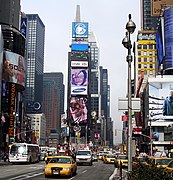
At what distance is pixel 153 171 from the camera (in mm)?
10406

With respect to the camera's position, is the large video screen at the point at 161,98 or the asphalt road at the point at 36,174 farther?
the large video screen at the point at 161,98

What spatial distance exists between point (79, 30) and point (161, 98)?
100 m

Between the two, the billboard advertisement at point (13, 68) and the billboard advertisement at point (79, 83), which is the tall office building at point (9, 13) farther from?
the billboard advertisement at point (79, 83)

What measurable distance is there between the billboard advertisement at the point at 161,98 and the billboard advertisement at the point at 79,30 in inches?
3720

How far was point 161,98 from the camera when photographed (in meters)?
91.1

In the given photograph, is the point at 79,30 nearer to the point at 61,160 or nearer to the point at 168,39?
the point at 168,39

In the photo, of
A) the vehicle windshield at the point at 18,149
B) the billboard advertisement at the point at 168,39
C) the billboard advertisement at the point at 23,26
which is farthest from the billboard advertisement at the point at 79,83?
the vehicle windshield at the point at 18,149

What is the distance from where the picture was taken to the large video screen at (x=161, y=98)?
89981 mm

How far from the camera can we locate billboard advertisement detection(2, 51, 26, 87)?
99562 mm

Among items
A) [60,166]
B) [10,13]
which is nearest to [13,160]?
[60,166]

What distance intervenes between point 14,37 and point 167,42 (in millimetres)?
45679

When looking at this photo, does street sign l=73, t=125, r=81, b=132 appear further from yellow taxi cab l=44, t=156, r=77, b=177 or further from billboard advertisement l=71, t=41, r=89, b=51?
yellow taxi cab l=44, t=156, r=77, b=177

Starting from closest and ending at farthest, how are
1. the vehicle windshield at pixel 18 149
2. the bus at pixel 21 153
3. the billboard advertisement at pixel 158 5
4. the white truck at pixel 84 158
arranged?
the white truck at pixel 84 158 < the bus at pixel 21 153 < the vehicle windshield at pixel 18 149 < the billboard advertisement at pixel 158 5

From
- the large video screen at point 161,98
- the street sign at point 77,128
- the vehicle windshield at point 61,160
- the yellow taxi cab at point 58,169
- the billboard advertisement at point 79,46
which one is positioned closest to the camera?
the yellow taxi cab at point 58,169
